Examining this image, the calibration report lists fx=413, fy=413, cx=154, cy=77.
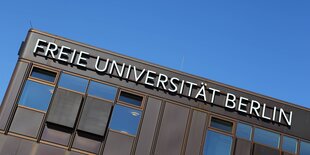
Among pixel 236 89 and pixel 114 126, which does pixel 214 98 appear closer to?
pixel 236 89

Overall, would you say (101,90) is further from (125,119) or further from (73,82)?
(125,119)

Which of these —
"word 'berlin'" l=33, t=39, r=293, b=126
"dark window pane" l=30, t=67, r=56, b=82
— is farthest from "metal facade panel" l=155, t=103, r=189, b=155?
"dark window pane" l=30, t=67, r=56, b=82

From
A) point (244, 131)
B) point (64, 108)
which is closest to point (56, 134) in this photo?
point (64, 108)

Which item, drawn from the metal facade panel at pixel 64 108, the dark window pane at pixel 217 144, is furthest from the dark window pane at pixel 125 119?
the dark window pane at pixel 217 144

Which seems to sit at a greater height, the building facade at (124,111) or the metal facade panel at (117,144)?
the building facade at (124,111)

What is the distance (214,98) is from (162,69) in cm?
298

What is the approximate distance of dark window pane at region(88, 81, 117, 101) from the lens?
1966 centimetres

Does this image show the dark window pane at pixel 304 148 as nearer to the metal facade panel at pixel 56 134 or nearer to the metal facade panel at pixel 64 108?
the metal facade panel at pixel 64 108

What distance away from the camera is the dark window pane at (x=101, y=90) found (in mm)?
19656

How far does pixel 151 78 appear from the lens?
2020 centimetres

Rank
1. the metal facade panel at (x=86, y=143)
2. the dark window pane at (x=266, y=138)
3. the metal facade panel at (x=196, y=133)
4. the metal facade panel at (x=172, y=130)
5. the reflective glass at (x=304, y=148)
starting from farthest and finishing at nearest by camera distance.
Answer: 1. the reflective glass at (x=304, y=148)
2. the dark window pane at (x=266, y=138)
3. the metal facade panel at (x=196, y=133)
4. the metal facade panel at (x=172, y=130)
5. the metal facade panel at (x=86, y=143)

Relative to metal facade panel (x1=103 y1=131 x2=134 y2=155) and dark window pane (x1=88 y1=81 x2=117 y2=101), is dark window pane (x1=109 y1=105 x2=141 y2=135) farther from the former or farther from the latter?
dark window pane (x1=88 y1=81 x2=117 y2=101)

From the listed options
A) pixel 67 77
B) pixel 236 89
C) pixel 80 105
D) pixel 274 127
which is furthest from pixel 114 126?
pixel 274 127

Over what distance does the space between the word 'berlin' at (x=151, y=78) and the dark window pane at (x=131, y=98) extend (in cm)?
77
